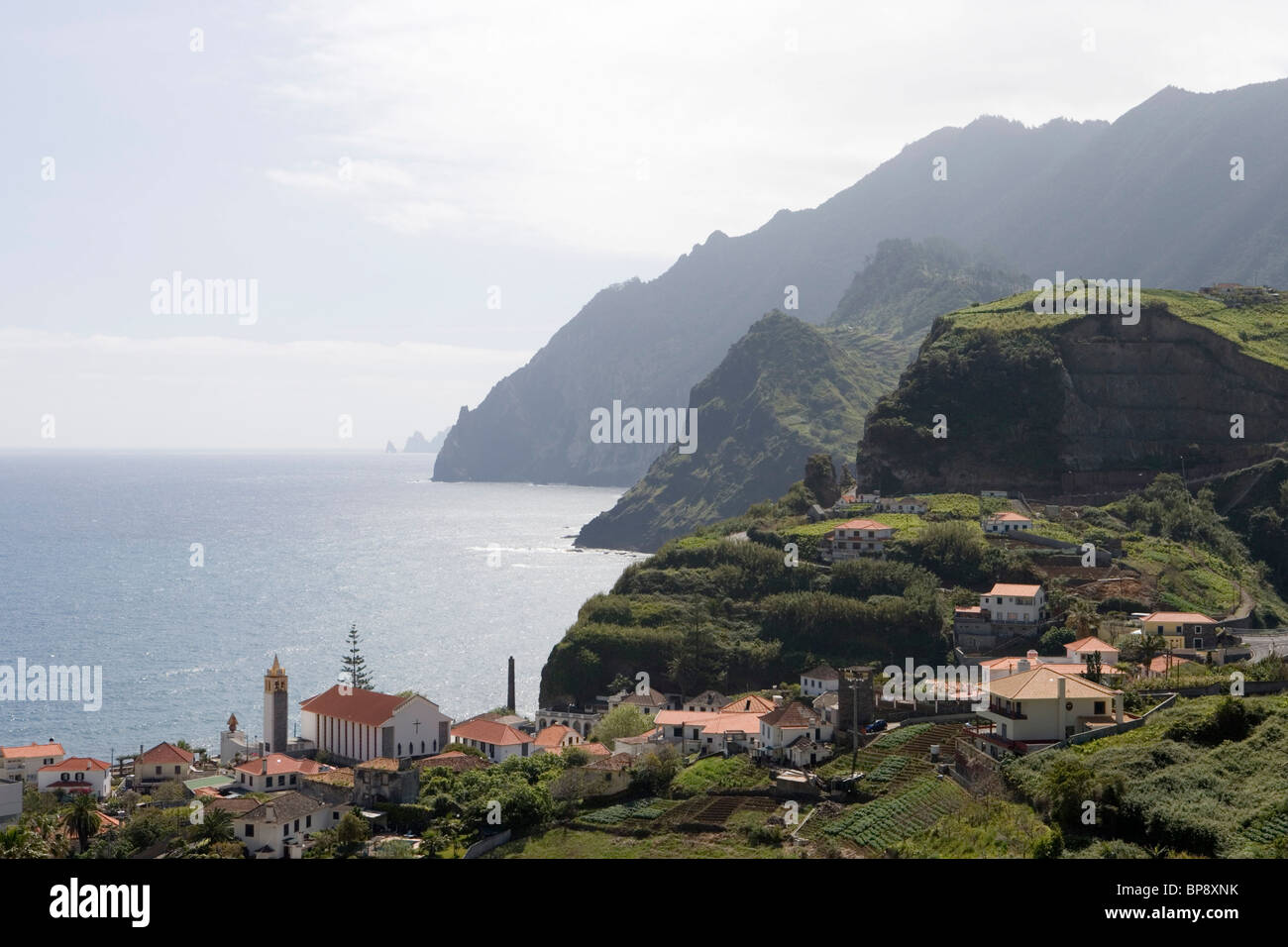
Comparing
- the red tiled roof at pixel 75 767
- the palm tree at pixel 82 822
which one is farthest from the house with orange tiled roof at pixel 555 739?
the palm tree at pixel 82 822

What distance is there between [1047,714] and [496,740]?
25.1 metres

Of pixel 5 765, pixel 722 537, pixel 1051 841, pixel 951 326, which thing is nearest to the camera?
pixel 1051 841

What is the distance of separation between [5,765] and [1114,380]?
80.3 metres

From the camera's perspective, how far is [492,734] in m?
55.7

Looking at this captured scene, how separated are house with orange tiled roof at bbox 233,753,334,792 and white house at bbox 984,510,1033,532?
151 feet

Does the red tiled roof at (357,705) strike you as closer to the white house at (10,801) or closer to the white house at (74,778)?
the white house at (74,778)

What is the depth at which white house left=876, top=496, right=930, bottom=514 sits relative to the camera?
87562 millimetres

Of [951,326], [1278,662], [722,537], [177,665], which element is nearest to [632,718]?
[1278,662]

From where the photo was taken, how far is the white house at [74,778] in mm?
50594

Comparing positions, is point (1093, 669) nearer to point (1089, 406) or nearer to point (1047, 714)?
point (1047, 714)

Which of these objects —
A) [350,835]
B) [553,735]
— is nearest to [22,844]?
[350,835]

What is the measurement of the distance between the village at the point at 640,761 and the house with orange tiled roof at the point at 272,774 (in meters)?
0.09

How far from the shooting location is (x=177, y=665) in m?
98.8
